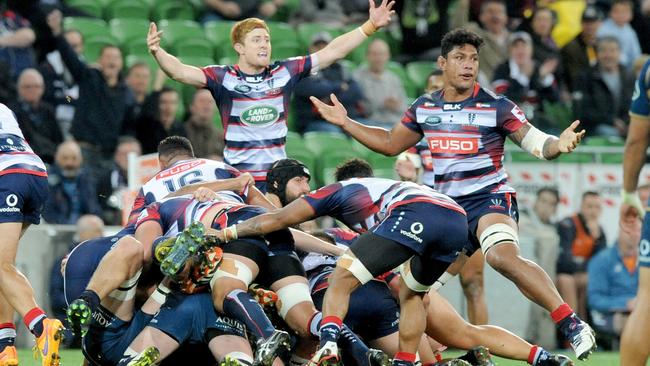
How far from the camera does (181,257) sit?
27.7 ft

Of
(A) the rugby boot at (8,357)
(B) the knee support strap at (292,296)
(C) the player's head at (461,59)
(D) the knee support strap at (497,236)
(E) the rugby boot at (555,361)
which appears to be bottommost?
(E) the rugby boot at (555,361)

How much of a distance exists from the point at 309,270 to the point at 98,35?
23.5 ft

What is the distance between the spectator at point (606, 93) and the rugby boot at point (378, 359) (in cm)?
878

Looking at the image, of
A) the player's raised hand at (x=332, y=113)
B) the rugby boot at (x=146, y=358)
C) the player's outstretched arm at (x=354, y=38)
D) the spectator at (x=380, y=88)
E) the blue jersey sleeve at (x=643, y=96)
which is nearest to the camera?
the blue jersey sleeve at (x=643, y=96)

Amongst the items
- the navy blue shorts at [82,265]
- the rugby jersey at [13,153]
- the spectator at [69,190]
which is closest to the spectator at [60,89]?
the spectator at [69,190]

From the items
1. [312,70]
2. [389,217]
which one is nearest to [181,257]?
[389,217]

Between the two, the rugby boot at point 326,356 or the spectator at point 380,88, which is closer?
the rugby boot at point 326,356

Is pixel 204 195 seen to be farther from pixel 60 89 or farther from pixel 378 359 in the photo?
pixel 60 89

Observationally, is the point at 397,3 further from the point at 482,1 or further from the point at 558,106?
the point at 558,106

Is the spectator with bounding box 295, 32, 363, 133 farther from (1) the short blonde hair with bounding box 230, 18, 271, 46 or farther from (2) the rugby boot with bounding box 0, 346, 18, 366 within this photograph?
(2) the rugby boot with bounding box 0, 346, 18, 366

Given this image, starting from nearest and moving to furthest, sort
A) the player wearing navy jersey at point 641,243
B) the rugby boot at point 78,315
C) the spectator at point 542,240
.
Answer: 1. the player wearing navy jersey at point 641,243
2. the rugby boot at point 78,315
3. the spectator at point 542,240

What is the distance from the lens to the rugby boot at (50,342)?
8586 mm

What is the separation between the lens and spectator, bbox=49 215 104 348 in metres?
12.4

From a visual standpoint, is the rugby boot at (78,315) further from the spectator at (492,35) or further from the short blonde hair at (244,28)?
the spectator at (492,35)
